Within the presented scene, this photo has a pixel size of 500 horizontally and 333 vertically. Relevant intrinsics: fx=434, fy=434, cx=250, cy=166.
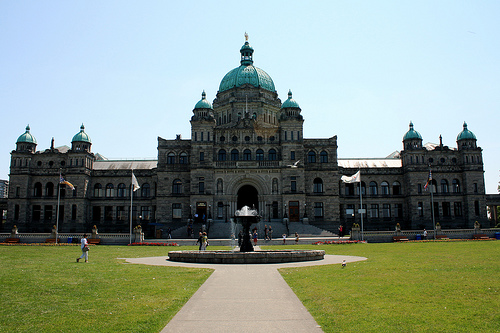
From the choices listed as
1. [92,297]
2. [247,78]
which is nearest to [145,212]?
[247,78]

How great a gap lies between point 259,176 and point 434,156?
32295mm

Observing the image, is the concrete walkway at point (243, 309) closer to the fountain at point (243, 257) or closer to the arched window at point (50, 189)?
the fountain at point (243, 257)

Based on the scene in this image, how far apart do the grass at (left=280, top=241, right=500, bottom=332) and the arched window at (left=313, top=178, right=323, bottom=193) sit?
4856 centimetres

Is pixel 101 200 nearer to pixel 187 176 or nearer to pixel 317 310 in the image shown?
pixel 187 176

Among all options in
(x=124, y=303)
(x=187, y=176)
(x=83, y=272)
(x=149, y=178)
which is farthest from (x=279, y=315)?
(x=149, y=178)

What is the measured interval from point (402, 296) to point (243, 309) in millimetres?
5277

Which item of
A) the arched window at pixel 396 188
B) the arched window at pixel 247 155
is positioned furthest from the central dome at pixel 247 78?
the arched window at pixel 396 188

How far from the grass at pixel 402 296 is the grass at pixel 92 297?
14.4ft

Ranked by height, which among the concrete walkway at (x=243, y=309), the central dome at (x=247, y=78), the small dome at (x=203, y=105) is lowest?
the concrete walkway at (x=243, y=309)

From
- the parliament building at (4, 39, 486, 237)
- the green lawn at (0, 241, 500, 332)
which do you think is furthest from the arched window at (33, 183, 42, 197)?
the green lawn at (0, 241, 500, 332)

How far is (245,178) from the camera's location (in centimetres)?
6812

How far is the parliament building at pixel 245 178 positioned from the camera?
67.9 m

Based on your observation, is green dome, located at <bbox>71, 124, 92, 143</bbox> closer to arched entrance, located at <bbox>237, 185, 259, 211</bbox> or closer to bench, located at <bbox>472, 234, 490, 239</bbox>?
arched entrance, located at <bbox>237, 185, 259, 211</bbox>

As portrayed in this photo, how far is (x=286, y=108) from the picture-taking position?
7025cm
